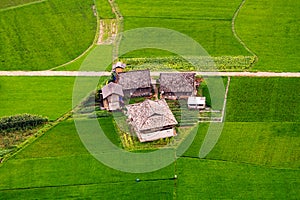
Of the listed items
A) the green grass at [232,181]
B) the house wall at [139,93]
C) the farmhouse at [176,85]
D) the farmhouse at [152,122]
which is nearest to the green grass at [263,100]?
the farmhouse at [176,85]

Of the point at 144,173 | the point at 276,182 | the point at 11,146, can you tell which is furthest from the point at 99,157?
the point at 276,182

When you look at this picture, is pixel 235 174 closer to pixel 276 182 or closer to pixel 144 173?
pixel 276 182

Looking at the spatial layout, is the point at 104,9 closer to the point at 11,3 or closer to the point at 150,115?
the point at 11,3

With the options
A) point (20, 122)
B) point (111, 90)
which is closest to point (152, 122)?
point (111, 90)

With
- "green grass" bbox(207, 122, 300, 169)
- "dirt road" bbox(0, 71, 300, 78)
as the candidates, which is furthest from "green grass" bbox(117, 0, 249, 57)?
"green grass" bbox(207, 122, 300, 169)

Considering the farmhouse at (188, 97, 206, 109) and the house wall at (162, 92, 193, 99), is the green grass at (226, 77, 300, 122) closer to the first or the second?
the farmhouse at (188, 97, 206, 109)

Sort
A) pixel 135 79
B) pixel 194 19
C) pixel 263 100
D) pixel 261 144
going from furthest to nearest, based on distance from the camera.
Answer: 1. pixel 194 19
2. pixel 135 79
3. pixel 263 100
4. pixel 261 144
